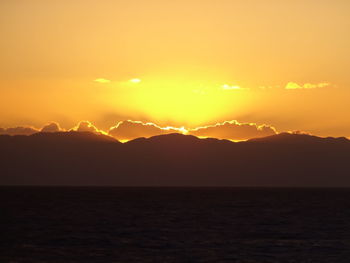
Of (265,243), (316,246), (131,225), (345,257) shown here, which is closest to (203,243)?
(265,243)

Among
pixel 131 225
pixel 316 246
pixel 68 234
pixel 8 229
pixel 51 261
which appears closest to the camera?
pixel 51 261

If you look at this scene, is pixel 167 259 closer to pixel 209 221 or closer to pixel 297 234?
pixel 297 234

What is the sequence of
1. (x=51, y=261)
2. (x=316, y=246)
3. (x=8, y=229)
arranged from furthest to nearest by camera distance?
(x=8, y=229) → (x=316, y=246) → (x=51, y=261)

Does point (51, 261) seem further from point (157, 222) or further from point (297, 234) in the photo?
point (157, 222)

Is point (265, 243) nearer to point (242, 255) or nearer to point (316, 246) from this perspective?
point (316, 246)

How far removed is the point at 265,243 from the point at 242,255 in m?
9.57

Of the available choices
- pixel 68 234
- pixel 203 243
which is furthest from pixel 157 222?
pixel 203 243

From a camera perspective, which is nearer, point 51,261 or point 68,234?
point 51,261

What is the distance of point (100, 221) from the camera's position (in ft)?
309

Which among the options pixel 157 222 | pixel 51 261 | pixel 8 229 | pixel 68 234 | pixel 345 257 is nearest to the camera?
pixel 51 261

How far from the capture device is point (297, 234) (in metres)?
74.0

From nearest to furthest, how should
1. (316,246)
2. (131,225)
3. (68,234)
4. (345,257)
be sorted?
1. (345,257)
2. (316,246)
3. (68,234)
4. (131,225)

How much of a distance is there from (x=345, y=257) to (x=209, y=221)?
42.6 meters

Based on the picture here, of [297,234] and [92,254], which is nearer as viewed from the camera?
[92,254]
